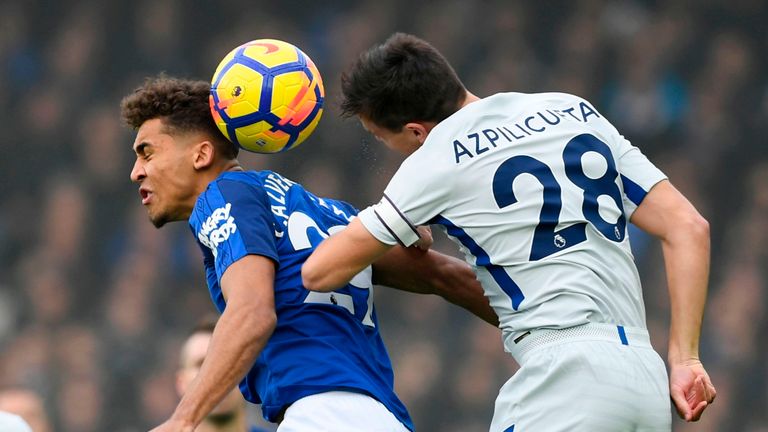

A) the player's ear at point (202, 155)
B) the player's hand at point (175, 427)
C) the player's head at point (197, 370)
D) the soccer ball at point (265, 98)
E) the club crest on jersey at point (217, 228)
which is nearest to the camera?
the player's hand at point (175, 427)

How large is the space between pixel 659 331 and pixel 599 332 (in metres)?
6.25

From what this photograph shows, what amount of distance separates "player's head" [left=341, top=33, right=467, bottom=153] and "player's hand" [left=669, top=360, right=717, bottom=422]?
115cm

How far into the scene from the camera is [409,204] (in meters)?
3.83

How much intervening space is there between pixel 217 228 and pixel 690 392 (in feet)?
5.14

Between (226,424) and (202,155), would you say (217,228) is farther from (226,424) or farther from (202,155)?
(226,424)

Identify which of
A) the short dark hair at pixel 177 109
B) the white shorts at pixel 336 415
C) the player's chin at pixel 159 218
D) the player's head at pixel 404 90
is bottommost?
the white shorts at pixel 336 415

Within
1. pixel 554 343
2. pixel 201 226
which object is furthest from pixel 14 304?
pixel 554 343

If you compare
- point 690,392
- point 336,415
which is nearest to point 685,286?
point 690,392

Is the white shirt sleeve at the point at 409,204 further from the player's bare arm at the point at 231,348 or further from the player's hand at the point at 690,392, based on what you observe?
the player's hand at the point at 690,392

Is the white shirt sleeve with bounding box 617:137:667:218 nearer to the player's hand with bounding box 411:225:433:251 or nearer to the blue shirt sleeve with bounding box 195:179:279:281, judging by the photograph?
the player's hand with bounding box 411:225:433:251

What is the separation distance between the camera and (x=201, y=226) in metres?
4.00

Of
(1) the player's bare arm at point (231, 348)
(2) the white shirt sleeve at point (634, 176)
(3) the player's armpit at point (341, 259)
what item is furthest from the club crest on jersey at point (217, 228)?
(2) the white shirt sleeve at point (634, 176)

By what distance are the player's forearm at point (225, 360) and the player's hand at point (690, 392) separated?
4.20 feet

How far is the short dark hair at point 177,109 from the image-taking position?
4.43m
